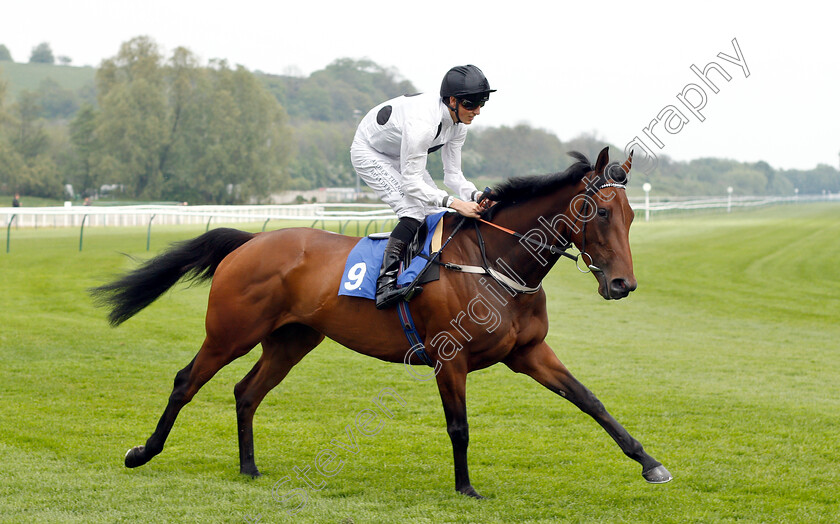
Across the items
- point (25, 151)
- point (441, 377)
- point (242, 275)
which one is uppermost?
point (25, 151)

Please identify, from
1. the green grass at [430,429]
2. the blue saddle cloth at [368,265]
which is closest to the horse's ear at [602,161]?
the blue saddle cloth at [368,265]

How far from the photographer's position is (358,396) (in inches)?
273

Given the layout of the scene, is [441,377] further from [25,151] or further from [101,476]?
[25,151]

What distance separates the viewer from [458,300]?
436 centimetres

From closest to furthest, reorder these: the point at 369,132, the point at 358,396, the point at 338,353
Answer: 1. the point at 369,132
2. the point at 358,396
3. the point at 338,353

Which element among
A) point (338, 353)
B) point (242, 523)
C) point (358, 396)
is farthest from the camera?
point (338, 353)

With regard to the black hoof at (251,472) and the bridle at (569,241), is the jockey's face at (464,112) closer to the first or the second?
the bridle at (569,241)

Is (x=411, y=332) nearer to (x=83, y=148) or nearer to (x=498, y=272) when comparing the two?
(x=498, y=272)

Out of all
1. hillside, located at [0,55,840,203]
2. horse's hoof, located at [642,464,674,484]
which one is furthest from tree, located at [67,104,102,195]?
horse's hoof, located at [642,464,674,484]

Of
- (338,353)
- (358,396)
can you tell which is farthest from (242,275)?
(338,353)

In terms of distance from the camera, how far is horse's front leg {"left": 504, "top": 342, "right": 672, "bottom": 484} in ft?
13.6

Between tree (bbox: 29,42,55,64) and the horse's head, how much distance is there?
168769 millimetres

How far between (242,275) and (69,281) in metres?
10.7

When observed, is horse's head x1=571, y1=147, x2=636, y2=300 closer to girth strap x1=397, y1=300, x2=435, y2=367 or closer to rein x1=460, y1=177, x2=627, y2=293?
rein x1=460, y1=177, x2=627, y2=293
